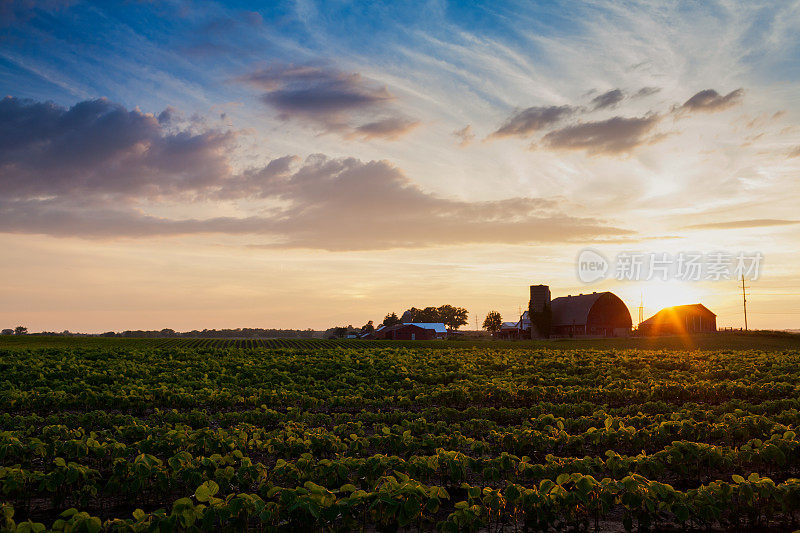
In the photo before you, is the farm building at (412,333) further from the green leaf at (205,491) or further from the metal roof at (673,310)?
the green leaf at (205,491)

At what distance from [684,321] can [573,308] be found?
64.7 ft

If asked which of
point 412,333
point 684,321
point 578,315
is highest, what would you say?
point 578,315

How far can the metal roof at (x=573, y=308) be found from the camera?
9919 cm

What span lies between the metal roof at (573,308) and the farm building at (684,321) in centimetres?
1427

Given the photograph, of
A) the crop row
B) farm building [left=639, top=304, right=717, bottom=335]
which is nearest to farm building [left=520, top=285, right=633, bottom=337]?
farm building [left=639, top=304, right=717, bottom=335]

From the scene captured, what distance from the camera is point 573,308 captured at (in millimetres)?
103938

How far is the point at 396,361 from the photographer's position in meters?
35.2

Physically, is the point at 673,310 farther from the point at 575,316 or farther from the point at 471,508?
the point at 471,508

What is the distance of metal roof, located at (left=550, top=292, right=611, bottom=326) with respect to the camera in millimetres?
99188

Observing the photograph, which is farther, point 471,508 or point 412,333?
point 412,333

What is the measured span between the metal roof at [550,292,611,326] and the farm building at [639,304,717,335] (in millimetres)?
14265

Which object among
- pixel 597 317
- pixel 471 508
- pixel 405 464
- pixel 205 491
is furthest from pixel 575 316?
pixel 205 491

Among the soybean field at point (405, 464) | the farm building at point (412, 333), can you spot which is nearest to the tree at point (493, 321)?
the farm building at point (412, 333)

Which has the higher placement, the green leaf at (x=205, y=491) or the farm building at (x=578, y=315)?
the farm building at (x=578, y=315)
